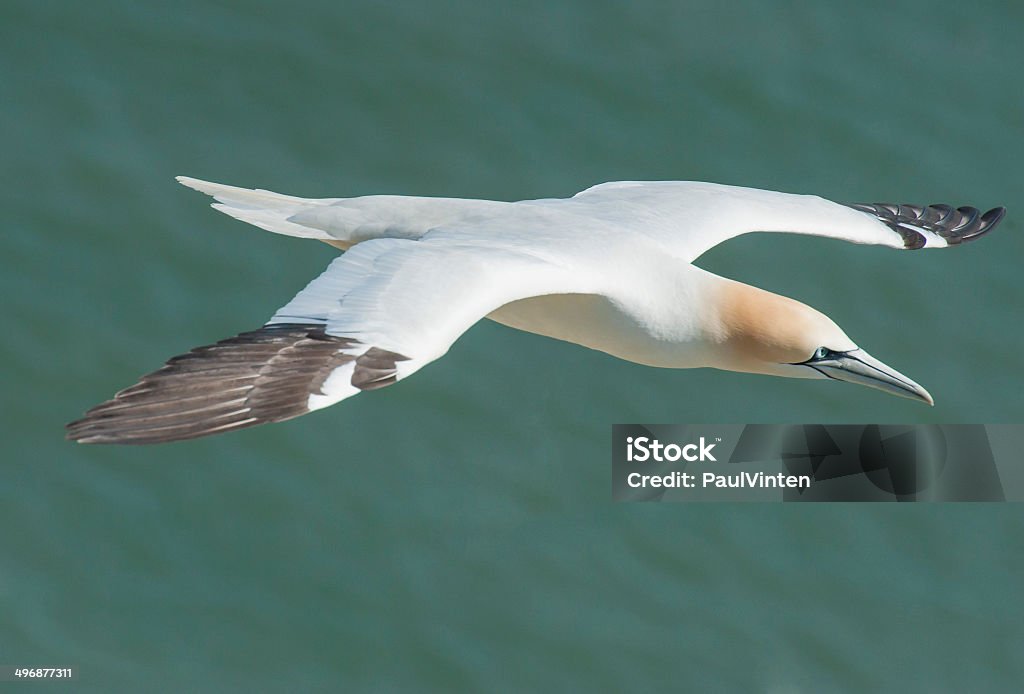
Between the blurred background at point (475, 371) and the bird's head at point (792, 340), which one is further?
the blurred background at point (475, 371)

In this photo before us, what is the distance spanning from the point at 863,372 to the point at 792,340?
38 cm

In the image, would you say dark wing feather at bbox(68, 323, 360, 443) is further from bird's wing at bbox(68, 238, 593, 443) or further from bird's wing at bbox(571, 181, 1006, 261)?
bird's wing at bbox(571, 181, 1006, 261)

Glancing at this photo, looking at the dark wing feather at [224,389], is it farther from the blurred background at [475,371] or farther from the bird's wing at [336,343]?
the blurred background at [475,371]

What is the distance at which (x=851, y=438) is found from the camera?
472 inches

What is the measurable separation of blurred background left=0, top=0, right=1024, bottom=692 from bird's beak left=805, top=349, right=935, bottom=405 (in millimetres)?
2859

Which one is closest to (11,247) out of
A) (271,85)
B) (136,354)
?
(136,354)

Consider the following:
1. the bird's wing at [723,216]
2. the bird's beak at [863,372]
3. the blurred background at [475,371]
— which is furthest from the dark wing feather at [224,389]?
the blurred background at [475,371]

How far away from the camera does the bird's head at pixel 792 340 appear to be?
8.80 m

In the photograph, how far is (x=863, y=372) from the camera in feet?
28.8

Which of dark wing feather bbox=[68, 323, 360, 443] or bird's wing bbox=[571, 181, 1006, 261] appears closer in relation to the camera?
dark wing feather bbox=[68, 323, 360, 443]

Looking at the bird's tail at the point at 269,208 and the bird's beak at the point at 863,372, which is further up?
the bird's tail at the point at 269,208

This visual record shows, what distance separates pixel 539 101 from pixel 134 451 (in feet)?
14.5

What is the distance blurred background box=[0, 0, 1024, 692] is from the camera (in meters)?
10.7

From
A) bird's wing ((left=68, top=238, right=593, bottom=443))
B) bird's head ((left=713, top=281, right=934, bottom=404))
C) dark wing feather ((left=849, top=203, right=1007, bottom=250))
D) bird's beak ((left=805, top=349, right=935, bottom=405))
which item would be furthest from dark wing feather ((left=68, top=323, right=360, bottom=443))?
dark wing feather ((left=849, top=203, right=1007, bottom=250))
